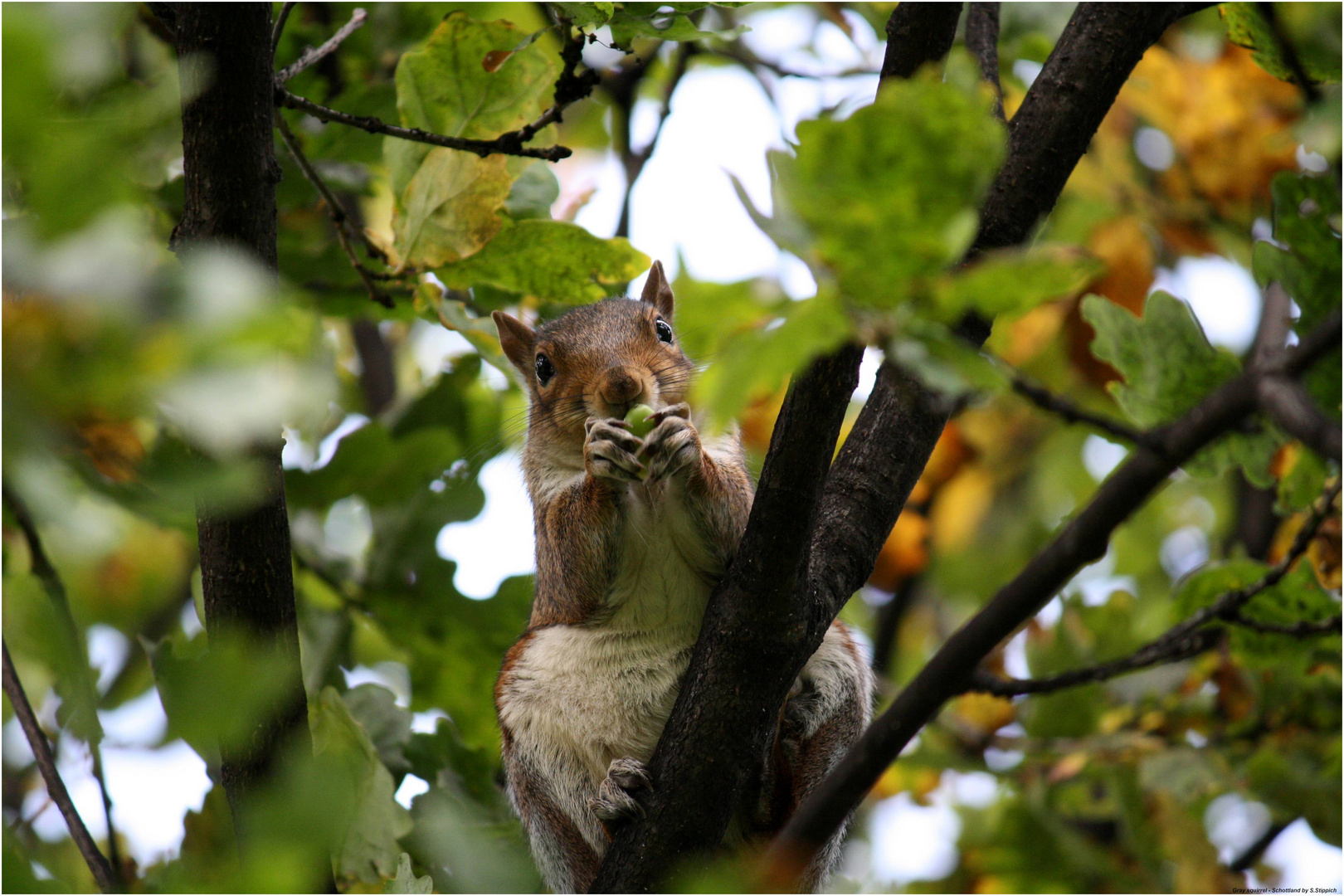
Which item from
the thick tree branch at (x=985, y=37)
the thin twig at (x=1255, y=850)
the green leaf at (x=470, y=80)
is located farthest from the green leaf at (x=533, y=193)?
the thin twig at (x=1255, y=850)

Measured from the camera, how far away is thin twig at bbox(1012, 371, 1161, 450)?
3.94ft

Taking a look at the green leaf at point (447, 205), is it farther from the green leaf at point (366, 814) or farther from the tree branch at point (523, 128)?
the green leaf at point (366, 814)

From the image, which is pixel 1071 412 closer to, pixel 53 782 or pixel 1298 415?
pixel 1298 415

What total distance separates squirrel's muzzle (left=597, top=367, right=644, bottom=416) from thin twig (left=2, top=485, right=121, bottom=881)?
4.54ft

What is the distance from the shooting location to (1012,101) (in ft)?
14.1

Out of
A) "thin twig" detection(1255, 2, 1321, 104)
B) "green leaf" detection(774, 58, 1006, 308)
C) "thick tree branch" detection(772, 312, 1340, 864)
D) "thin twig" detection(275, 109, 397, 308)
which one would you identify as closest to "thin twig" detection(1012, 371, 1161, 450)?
"thick tree branch" detection(772, 312, 1340, 864)

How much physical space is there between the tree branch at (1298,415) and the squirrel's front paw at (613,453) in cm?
174

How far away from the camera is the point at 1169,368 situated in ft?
5.77

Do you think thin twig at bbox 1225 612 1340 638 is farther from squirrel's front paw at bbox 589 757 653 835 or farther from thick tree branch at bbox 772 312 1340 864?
squirrel's front paw at bbox 589 757 653 835

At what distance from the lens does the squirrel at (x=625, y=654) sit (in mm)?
2773

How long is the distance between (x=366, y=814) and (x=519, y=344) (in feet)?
5.36

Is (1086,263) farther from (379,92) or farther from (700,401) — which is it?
(379,92)

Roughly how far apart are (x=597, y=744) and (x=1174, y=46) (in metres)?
4.32

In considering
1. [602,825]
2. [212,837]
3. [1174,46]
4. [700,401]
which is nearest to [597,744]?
[602,825]
